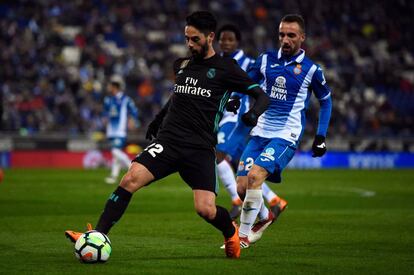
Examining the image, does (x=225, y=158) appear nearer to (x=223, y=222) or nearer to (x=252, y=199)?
(x=252, y=199)

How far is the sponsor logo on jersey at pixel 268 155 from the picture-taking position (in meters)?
9.75

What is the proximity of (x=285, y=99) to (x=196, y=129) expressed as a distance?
1.95 meters

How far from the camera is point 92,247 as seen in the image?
8.05 m

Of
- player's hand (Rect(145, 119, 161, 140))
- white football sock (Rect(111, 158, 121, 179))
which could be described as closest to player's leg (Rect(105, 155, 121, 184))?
white football sock (Rect(111, 158, 121, 179))

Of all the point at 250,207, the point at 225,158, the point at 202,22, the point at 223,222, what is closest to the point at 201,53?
the point at 202,22

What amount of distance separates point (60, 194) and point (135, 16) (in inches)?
739

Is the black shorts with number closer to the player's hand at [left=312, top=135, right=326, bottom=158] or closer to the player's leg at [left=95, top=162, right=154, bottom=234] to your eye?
the player's leg at [left=95, top=162, right=154, bottom=234]

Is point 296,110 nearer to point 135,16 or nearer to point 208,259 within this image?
point 208,259

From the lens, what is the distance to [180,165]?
334 inches

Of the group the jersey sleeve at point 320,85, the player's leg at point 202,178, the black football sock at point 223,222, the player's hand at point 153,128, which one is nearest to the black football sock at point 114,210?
the player's leg at point 202,178

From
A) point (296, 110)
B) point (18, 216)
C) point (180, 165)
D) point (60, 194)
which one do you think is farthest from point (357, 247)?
point (60, 194)

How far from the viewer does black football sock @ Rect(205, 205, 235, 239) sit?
856 cm

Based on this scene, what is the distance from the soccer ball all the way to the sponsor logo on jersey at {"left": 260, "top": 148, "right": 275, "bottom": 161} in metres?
2.39

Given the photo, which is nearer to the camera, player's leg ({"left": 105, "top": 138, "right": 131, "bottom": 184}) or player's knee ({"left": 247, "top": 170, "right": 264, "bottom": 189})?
player's knee ({"left": 247, "top": 170, "right": 264, "bottom": 189})
